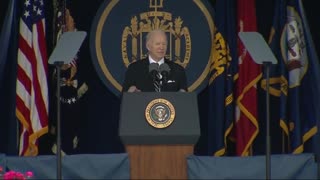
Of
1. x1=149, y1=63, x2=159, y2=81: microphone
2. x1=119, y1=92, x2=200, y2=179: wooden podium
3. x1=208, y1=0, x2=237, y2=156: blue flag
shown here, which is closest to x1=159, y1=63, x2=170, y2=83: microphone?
x1=149, y1=63, x2=159, y2=81: microphone

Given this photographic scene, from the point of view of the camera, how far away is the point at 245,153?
1041cm

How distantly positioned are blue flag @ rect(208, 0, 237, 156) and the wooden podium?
2.86m

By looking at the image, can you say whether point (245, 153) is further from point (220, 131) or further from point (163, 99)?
point (163, 99)

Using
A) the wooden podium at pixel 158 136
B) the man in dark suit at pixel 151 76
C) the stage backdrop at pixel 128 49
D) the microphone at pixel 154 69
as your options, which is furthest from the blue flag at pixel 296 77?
the wooden podium at pixel 158 136

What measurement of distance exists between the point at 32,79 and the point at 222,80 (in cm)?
222

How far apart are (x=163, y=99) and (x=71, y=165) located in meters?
1.07

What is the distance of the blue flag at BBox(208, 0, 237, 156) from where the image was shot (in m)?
10.5

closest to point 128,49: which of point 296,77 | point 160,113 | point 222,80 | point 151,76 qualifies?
point 222,80

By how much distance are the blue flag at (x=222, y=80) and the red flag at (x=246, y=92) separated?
88 millimetres

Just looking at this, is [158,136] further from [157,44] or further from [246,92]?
[246,92]

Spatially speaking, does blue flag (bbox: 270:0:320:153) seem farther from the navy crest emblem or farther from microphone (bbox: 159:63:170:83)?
the navy crest emblem

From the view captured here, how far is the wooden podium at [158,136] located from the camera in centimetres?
754

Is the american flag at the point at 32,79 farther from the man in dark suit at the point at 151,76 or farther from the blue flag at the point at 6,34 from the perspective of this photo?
the man in dark suit at the point at 151,76

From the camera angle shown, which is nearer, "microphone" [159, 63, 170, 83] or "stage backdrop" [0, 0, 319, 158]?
"microphone" [159, 63, 170, 83]
